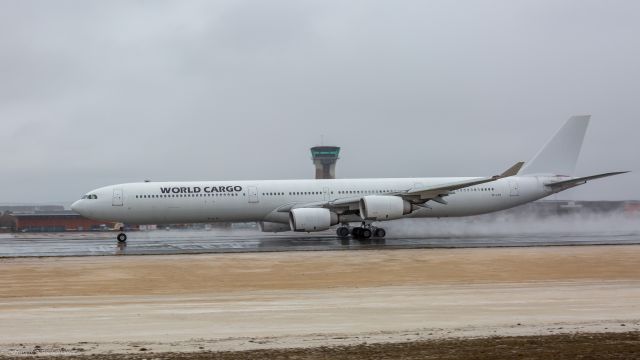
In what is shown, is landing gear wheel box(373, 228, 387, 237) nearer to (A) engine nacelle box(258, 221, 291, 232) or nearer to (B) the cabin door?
(A) engine nacelle box(258, 221, 291, 232)

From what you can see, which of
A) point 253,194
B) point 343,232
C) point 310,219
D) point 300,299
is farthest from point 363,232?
point 300,299

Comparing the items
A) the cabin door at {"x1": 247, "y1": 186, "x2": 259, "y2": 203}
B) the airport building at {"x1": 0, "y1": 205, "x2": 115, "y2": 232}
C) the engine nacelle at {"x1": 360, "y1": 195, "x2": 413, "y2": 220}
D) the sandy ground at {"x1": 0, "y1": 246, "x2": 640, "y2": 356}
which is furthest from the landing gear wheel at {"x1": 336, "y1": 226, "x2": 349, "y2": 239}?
the airport building at {"x1": 0, "y1": 205, "x2": 115, "y2": 232}

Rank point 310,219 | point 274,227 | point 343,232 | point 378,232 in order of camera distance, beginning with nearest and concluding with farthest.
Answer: point 310,219 → point 378,232 → point 343,232 → point 274,227

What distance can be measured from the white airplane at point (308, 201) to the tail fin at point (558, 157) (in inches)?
42.4

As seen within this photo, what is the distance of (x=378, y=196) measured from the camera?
1270 inches

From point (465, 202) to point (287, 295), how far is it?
23405 millimetres

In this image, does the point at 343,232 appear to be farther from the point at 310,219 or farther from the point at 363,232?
the point at 310,219

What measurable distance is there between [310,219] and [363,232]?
344 cm

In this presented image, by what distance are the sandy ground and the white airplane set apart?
351 inches

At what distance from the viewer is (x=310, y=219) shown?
30766mm

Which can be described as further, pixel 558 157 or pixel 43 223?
pixel 43 223

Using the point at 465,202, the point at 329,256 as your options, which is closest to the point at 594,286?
the point at 329,256

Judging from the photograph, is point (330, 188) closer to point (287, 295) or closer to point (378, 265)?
point (378, 265)

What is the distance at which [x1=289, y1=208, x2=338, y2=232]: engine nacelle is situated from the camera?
30734 millimetres
